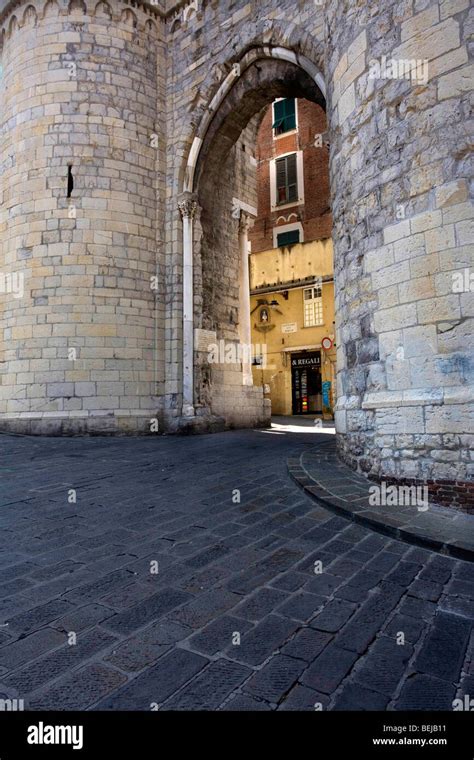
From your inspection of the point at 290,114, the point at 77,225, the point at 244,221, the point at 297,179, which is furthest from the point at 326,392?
the point at 290,114

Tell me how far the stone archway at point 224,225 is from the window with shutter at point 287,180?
34.5ft

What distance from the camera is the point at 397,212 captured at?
13.7 feet

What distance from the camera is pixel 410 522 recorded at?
3.08m

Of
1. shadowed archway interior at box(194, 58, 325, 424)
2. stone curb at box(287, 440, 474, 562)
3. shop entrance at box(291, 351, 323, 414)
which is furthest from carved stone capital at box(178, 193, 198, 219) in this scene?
shop entrance at box(291, 351, 323, 414)

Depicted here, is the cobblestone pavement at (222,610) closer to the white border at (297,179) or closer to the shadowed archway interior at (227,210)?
the shadowed archway interior at (227,210)

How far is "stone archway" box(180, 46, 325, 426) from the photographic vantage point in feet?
30.3

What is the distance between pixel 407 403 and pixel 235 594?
8.39 ft

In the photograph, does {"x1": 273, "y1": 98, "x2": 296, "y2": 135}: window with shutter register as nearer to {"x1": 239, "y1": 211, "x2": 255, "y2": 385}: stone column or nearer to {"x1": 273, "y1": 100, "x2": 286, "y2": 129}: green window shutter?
{"x1": 273, "y1": 100, "x2": 286, "y2": 129}: green window shutter

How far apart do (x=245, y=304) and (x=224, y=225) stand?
2.22 meters

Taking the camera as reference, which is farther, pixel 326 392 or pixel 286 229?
pixel 286 229

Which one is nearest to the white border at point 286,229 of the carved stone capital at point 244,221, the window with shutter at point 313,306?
the window with shutter at point 313,306

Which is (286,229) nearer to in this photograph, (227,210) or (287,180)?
(287,180)
